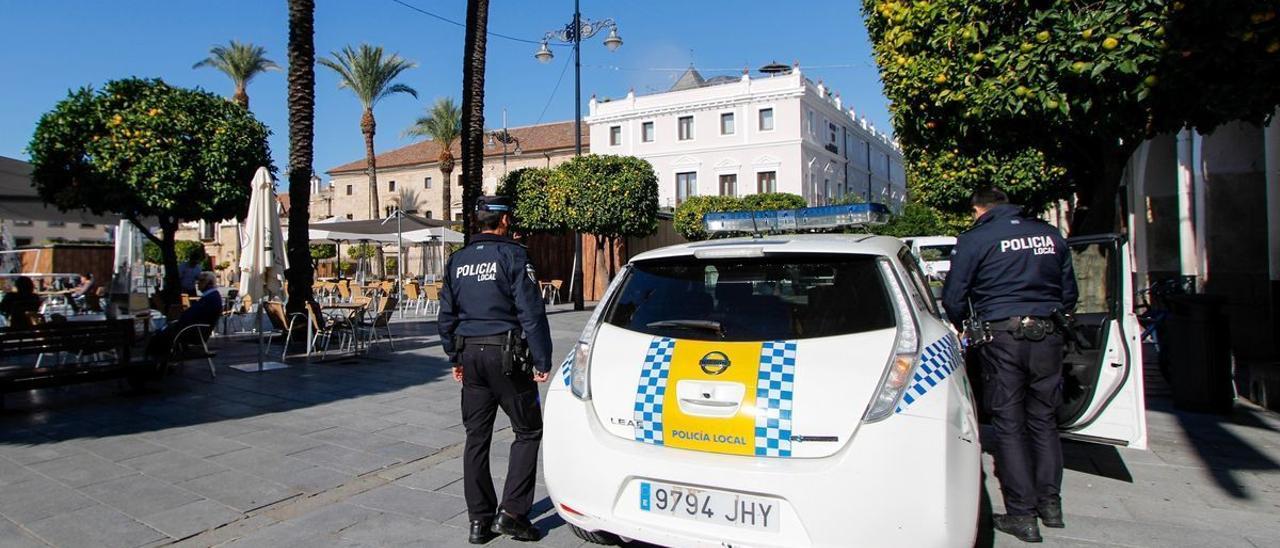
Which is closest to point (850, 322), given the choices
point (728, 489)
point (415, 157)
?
point (728, 489)

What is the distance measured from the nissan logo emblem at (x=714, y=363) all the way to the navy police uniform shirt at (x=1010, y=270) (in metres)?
1.69

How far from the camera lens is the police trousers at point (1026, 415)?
3650mm

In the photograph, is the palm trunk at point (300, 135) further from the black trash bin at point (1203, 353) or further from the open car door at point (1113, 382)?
the black trash bin at point (1203, 353)

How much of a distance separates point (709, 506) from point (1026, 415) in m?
2.01

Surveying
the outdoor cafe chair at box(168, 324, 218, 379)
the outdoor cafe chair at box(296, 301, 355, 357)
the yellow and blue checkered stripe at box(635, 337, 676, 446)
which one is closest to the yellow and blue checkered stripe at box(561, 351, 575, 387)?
→ the yellow and blue checkered stripe at box(635, 337, 676, 446)

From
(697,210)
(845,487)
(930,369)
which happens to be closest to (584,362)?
(845,487)

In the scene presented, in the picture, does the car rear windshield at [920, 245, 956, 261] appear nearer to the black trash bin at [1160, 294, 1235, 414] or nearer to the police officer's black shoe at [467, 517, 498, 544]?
the black trash bin at [1160, 294, 1235, 414]

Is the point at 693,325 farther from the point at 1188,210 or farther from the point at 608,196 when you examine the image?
the point at 608,196

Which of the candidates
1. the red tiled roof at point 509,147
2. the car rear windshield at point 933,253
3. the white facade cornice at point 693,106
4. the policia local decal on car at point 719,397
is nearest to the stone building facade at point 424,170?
the red tiled roof at point 509,147

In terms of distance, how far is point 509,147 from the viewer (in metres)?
55.5

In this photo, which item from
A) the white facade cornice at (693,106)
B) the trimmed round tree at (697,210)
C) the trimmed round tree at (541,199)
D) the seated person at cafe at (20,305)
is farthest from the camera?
the white facade cornice at (693,106)

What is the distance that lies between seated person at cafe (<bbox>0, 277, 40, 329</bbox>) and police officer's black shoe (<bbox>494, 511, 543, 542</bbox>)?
8.49 metres

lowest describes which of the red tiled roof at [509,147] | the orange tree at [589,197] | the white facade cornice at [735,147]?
the orange tree at [589,197]

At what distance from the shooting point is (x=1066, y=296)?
151 inches
